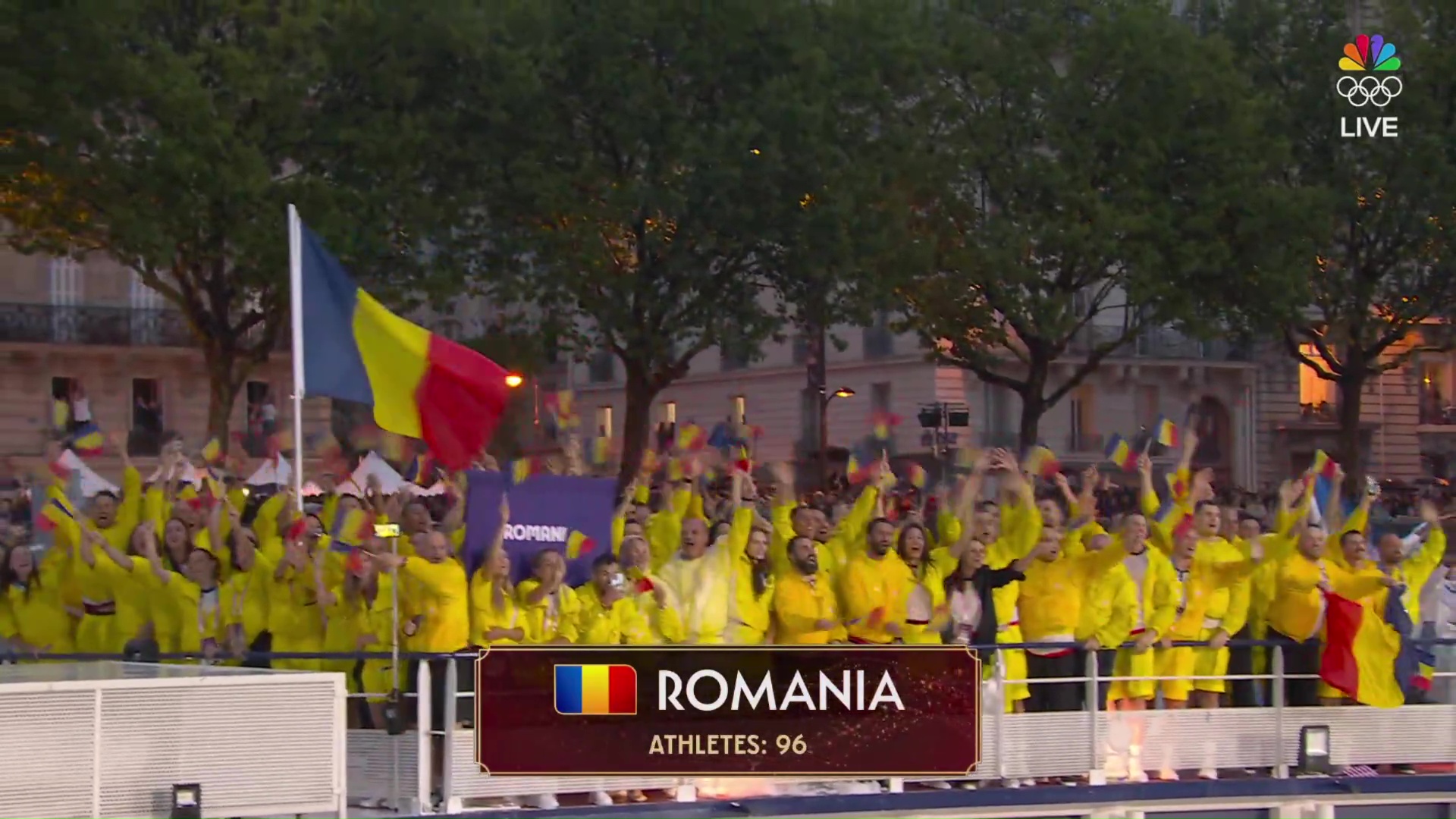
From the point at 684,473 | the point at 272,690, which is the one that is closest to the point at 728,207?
the point at 684,473

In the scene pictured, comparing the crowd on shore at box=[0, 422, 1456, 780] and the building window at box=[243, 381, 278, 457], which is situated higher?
the building window at box=[243, 381, 278, 457]

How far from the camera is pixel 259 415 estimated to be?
49.8 meters

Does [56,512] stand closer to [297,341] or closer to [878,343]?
[297,341]

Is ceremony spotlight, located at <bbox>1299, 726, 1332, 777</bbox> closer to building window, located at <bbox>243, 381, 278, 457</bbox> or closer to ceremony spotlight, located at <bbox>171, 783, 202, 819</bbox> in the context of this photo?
ceremony spotlight, located at <bbox>171, 783, 202, 819</bbox>

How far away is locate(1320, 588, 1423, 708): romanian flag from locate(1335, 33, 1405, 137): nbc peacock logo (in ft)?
94.4

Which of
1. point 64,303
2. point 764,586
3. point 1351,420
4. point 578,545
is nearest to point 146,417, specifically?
point 64,303

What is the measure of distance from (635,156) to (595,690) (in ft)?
76.6

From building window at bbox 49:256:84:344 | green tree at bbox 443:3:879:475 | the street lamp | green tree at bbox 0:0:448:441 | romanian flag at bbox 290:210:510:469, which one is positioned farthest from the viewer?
building window at bbox 49:256:84:344

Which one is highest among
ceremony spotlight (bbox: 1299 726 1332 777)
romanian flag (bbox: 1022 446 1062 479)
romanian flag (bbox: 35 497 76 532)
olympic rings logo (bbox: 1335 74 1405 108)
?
olympic rings logo (bbox: 1335 74 1405 108)

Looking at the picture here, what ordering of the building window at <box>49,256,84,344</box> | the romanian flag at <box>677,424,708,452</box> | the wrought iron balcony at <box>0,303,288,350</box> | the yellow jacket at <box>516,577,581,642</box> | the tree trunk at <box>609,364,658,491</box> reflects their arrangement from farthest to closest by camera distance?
1. the building window at <box>49,256,84,344</box>
2. the wrought iron balcony at <box>0,303,288,350</box>
3. the tree trunk at <box>609,364,658,491</box>
4. the romanian flag at <box>677,424,708,452</box>
5. the yellow jacket at <box>516,577,581,642</box>

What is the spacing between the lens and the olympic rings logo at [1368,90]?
40812 millimetres

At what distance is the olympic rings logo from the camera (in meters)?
40.8

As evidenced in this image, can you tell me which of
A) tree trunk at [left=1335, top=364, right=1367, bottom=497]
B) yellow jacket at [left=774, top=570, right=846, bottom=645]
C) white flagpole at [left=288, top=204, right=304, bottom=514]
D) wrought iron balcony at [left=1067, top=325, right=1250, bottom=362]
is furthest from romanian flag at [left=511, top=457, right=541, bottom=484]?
wrought iron balcony at [left=1067, top=325, right=1250, bottom=362]

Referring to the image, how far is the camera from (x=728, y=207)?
110 feet
